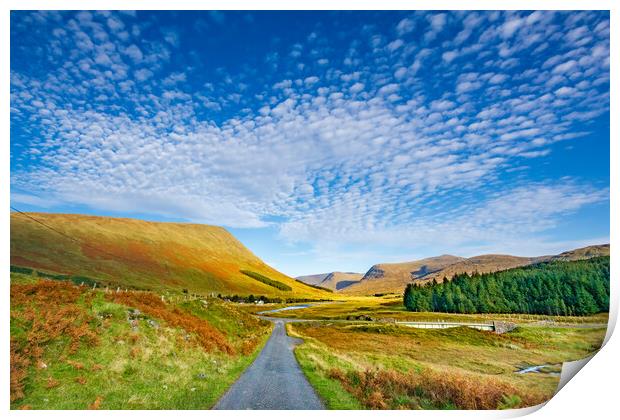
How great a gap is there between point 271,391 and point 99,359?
29.9 feet

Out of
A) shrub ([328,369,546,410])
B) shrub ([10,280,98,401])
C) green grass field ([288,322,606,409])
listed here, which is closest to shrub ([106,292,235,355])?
shrub ([10,280,98,401])

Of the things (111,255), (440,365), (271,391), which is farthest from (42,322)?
(111,255)

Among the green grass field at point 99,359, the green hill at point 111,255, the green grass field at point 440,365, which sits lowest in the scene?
the green grass field at point 440,365

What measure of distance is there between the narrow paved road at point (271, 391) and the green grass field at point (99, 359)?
853mm

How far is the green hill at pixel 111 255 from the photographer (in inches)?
1635

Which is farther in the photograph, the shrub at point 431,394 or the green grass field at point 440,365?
the green grass field at point 440,365

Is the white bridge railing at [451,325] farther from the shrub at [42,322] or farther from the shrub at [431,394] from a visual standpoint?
the shrub at [42,322]

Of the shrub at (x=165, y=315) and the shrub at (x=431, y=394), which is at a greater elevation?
the shrub at (x=165, y=315)

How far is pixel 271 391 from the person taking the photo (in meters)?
18.9

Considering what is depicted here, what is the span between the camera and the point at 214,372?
22.2 m

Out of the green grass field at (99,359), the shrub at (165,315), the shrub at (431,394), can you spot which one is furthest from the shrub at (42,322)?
the shrub at (431,394)

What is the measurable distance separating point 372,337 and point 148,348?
163ft

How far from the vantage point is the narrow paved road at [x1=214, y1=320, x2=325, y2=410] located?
16.5 metres
